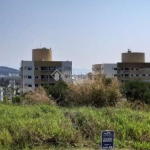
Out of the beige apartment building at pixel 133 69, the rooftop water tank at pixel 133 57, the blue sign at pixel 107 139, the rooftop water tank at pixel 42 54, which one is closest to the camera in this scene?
the blue sign at pixel 107 139

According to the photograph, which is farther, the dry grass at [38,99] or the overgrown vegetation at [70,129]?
the dry grass at [38,99]

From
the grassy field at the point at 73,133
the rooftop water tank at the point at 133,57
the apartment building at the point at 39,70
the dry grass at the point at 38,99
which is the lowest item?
the grassy field at the point at 73,133

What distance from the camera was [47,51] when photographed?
179 feet

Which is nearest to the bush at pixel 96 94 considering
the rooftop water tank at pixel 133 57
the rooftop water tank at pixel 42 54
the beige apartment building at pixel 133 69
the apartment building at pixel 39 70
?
the apartment building at pixel 39 70

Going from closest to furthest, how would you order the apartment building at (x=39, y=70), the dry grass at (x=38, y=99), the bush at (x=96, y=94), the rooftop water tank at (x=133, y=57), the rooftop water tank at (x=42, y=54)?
the bush at (x=96, y=94) → the dry grass at (x=38, y=99) → the apartment building at (x=39, y=70) → the rooftop water tank at (x=42, y=54) → the rooftop water tank at (x=133, y=57)

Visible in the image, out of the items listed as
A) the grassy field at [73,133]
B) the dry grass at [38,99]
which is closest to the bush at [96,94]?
the dry grass at [38,99]

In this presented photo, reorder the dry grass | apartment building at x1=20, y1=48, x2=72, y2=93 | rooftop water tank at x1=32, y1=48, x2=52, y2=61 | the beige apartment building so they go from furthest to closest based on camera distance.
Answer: rooftop water tank at x1=32, y1=48, x2=52, y2=61 < the beige apartment building < apartment building at x1=20, y1=48, x2=72, y2=93 < the dry grass

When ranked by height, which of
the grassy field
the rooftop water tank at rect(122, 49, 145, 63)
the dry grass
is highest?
the rooftop water tank at rect(122, 49, 145, 63)

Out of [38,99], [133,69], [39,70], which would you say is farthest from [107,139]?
[133,69]

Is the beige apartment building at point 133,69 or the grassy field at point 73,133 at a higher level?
the beige apartment building at point 133,69

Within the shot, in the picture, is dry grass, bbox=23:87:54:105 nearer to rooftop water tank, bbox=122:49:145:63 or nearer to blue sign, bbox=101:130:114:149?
blue sign, bbox=101:130:114:149

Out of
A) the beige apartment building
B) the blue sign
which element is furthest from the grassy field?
the beige apartment building

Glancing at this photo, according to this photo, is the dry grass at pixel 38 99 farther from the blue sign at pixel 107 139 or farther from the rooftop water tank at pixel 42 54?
the rooftop water tank at pixel 42 54

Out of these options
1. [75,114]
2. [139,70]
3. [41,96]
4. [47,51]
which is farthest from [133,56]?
[75,114]
